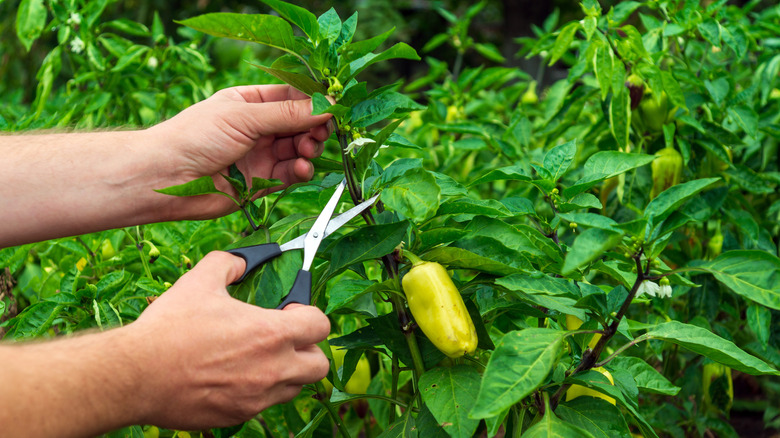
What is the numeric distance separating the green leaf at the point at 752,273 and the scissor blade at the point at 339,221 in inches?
16.3

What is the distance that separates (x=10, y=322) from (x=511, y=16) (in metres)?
6.09

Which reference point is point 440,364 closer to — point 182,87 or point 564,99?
point 564,99

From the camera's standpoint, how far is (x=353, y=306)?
1.03 meters

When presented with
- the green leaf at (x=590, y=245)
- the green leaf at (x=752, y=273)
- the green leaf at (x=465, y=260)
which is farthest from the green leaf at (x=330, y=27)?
the green leaf at (x=752, y=273)

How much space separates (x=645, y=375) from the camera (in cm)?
104

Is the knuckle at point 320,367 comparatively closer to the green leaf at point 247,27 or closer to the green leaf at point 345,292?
the green leaf at point 345,292

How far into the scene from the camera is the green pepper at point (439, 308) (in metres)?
0.85

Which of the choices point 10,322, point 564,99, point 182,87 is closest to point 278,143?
point 10,322

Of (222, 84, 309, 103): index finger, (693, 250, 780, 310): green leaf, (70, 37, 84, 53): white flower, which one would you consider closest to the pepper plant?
(693, 250, 780, 310): green leaf

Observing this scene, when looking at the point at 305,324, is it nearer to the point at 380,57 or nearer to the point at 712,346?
the point at 380,57

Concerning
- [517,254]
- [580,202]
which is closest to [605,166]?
[580,202]

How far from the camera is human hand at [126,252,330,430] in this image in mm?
761

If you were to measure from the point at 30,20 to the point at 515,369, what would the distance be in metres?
1.77

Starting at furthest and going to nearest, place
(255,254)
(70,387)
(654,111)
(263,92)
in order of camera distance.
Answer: (654,111)
(263,92)
(255,254)
(70,387)
